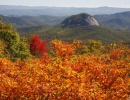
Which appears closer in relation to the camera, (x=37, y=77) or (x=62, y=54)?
(x=37, y=77)

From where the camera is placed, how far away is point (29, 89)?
24.2 metres

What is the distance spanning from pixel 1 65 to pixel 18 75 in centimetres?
763

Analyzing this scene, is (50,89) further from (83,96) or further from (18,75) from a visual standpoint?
(18,75)

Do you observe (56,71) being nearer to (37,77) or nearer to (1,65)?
(37,77)

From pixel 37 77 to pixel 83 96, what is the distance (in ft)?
28.8

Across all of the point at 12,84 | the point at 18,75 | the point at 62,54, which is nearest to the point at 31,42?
the point at 62,54

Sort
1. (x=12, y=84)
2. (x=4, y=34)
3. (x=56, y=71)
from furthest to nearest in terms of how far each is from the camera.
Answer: (x=4, y=34)
(x=56, y=71)
(x=12, y=84)

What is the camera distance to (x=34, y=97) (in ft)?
76.4

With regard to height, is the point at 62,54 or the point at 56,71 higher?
the point at 56,71

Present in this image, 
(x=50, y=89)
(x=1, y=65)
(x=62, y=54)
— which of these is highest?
(x=50, y=89)

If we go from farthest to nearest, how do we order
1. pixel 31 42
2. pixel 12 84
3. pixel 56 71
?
pixel 31 42 < pixel 56 71 < pixel 12 84

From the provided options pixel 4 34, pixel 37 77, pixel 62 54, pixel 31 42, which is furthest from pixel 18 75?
pixel 31 42

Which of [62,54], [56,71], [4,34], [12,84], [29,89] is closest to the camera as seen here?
[29,89]

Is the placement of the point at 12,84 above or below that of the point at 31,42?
above
